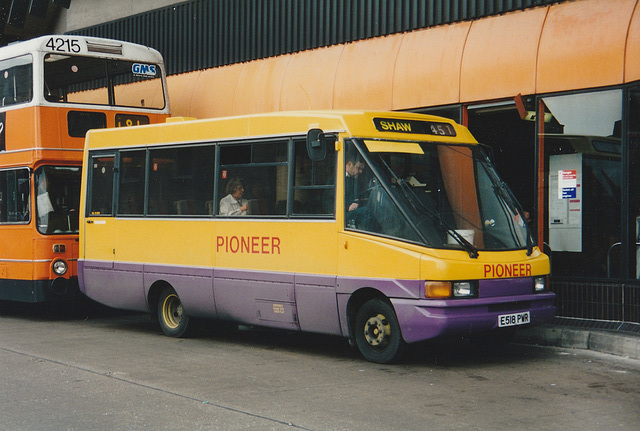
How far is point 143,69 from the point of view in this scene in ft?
51.6

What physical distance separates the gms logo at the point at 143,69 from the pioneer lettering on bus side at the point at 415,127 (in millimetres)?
6768

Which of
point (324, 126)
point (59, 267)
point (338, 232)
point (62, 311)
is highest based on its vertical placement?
point (324, 126)

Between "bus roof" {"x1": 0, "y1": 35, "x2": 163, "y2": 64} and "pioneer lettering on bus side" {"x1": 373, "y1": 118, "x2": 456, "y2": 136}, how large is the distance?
6687 mm

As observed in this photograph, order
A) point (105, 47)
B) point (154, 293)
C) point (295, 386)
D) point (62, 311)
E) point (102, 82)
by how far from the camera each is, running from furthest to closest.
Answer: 1. point (62, 311)
2. point (105, 47)
3. point (102, 82)
4. point (154, 293)
5. point (295, 386)

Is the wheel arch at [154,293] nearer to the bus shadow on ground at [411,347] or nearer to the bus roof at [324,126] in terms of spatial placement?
the bus shadow on ground at [411,347]

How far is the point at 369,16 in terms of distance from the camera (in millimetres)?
15789

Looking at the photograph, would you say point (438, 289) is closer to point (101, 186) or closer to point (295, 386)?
point (295, 386)

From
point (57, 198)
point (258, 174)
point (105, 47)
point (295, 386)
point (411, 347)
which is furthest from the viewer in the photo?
point (105, 47)

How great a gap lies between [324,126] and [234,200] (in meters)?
1.77

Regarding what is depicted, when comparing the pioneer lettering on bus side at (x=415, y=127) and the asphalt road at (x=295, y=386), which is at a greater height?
the pioneer lettering on bus side at (x=415, y=127)

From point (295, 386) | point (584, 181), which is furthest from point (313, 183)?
point (584, 181)

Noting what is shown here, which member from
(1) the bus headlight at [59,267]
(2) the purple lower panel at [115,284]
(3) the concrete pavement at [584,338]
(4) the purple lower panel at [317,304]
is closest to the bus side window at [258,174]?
(4) the purple lower panel at [317,304]

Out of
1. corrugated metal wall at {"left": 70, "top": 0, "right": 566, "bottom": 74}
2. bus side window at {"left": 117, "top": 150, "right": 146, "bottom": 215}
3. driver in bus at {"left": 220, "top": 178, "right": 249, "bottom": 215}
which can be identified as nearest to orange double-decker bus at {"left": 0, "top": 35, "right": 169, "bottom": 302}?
bus side window at {"left": 117, "top": 150, "right": 146, "bottom": 215}

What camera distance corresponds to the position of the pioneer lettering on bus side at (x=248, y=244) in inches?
418
